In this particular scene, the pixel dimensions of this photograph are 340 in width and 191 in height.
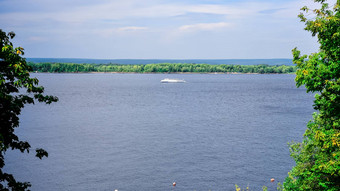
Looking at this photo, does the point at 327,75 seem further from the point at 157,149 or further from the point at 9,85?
the point at 157,149

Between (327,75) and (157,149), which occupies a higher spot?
(327,75)

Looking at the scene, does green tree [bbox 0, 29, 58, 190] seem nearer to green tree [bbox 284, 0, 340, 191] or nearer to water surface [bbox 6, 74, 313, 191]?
green tree [bbox 284, 0, 340, 191]

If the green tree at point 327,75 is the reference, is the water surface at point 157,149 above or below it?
below

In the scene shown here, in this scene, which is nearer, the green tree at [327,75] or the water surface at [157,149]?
the green tree at [327,75]

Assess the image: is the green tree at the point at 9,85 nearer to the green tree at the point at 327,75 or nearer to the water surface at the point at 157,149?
the green tree at the point at 327,75

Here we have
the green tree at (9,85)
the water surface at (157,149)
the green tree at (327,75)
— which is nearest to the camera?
the green tree at (9,85)

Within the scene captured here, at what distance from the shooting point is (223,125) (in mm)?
85562

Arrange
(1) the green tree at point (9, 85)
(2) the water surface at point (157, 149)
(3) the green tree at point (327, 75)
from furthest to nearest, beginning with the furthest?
1. (2) the water surface at point (157, 149)
2. (3) the green tree at point (327, 75)
3. (1) the green tree at point (9, 85)

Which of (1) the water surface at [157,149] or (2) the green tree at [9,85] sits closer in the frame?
(2) the green tree at [9,85]

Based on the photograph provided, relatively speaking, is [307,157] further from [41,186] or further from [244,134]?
[244,134]

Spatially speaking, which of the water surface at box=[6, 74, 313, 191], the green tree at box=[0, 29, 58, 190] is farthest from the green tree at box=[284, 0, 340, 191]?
the water surface at box=[6, 74, 313, 191]

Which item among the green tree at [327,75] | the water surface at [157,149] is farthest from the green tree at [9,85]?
the water surface at [157,149]

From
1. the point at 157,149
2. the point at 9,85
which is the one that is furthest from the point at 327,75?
the point at 157,149

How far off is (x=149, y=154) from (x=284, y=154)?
2308cm
